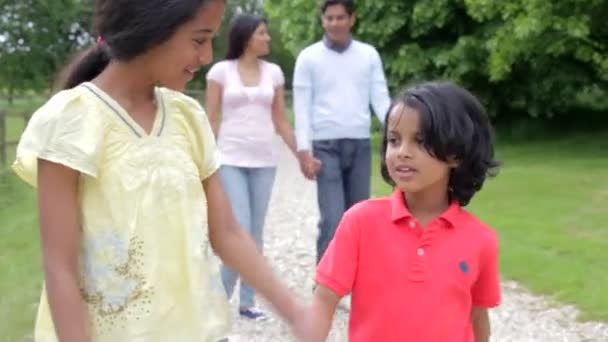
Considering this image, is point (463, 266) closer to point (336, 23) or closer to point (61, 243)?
point (61, 243)

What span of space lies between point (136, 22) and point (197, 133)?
0.34 meters

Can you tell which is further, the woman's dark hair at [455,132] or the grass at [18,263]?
the grass at [18,263]

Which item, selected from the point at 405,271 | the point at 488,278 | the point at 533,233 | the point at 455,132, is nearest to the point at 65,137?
the point at 405,271

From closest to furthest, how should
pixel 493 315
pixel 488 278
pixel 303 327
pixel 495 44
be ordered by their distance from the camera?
1. pixel 303 327
2. pixel 488 278
3. pixel 493 315
4. pixel 495 44

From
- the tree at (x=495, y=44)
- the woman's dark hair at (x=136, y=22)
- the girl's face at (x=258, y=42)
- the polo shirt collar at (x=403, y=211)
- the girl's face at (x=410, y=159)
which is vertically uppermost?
the woman's dark hair at (x=136, y=22)

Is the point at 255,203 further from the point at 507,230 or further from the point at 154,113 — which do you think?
the point at 507,230

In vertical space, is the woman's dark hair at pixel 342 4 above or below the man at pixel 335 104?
above

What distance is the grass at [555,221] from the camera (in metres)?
8.35

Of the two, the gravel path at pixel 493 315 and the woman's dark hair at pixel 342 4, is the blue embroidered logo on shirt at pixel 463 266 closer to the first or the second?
the gravel path at pixel 493 315

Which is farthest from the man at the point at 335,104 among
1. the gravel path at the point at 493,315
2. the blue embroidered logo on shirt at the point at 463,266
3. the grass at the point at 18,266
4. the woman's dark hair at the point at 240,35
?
the blue embroidered logo on shirt at the point at 463,266

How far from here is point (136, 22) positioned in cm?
238

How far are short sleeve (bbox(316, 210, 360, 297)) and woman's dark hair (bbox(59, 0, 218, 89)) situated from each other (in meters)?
0.83

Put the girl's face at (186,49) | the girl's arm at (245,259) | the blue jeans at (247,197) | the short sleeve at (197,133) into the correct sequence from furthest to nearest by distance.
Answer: the blue jeans at (247,197)
the girl's arm at (245,259)
the short sleeve at (197,133)
the girl's face at (186,49)

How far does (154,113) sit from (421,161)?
817 millimetres
